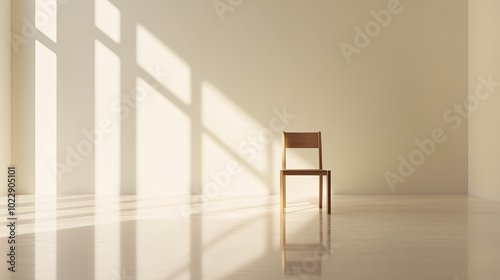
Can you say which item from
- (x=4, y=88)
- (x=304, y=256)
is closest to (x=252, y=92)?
(x=4, y=88)

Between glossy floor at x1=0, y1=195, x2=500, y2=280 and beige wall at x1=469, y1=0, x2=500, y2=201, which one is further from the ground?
beige wall at x1=469, y1=0, x2=500, y2=201

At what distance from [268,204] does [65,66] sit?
3.01m

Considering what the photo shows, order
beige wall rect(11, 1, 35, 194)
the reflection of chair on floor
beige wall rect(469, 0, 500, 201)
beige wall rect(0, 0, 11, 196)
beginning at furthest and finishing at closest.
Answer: beige wall rect(11, 1, 35, 194) < beige wall rect(0, 0, 11, 196) < beige wall rect(469, 0, 500, 201) < the reflection of chair on floor

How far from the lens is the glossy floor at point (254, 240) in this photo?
9.23 ft

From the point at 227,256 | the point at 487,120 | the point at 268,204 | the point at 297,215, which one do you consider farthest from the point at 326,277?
the point at 487,120

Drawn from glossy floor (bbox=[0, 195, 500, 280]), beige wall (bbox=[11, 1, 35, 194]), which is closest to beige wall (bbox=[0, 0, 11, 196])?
beige wall (bbox=[11, 1, 35, 194])

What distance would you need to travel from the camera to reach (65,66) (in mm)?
7207

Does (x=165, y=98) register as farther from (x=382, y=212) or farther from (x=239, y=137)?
(x=382, y=212)

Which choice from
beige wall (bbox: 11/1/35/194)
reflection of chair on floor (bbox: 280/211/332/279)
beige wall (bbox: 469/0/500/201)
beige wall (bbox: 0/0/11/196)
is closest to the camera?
reflection of chair on floor (bbox: 280/211/332/279)

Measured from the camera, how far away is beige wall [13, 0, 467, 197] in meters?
7.05

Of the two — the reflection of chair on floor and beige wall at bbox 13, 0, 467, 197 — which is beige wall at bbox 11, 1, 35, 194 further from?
the reflection of chair on floor

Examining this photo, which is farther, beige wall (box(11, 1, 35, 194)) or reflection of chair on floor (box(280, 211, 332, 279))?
beige wall (box(11, 1, 35, 194))

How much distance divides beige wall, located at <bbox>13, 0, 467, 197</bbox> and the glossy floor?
1.03 metres

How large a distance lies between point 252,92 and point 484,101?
255cm
